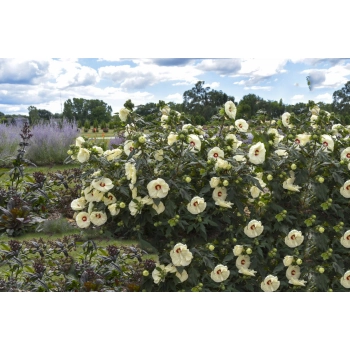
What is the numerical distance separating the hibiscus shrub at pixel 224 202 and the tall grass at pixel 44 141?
2439mm

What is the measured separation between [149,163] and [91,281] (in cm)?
109

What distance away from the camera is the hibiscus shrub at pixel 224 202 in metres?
2.77

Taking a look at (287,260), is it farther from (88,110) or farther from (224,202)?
(88,110)

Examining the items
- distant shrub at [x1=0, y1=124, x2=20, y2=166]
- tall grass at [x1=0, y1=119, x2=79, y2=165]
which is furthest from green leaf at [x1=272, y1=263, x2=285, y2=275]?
distant shrub at [x1=0, y1=124, x2=20, y2=166]

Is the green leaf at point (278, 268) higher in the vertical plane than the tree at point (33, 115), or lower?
lower

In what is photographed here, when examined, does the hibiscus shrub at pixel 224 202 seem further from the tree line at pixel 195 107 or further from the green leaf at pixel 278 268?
the tree line at pixel 195 107

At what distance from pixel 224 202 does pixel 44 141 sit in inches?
125

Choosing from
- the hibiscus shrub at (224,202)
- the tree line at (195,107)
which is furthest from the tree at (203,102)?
the hibiscus shrub at (224,202)

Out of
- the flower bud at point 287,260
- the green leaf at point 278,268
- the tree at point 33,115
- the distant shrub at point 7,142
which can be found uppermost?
the tree at point 33,115

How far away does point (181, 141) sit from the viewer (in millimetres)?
2795

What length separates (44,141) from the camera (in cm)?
524

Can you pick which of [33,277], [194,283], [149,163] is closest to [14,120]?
[33,277]

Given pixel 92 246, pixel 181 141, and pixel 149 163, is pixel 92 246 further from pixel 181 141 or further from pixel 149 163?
pixel 181 141

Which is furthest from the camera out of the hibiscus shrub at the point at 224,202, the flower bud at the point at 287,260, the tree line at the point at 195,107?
the tree line at the point at 195,107
